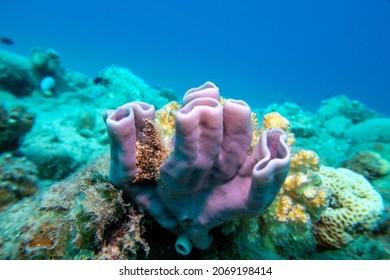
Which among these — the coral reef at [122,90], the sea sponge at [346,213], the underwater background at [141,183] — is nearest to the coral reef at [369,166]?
the underwater background at [141,183]

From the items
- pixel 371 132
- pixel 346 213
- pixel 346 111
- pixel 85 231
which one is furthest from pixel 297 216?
pixel 346 111

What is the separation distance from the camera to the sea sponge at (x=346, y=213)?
2.96m

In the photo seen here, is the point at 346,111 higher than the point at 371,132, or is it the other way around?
the point at 346,111

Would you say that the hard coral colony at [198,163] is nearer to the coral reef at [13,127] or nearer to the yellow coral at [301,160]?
the yellow coral at [301,160]

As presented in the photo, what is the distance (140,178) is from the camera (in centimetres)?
192

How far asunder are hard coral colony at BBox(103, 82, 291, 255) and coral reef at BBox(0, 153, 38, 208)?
270cm

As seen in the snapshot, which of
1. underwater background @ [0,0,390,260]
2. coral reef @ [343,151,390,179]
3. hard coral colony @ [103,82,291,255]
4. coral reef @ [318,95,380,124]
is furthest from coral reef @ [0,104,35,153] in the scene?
coral reef @ [318,95,380,124]

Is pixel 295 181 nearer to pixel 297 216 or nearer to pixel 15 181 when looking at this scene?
pixel 297 216

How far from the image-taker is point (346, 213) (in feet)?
9.93

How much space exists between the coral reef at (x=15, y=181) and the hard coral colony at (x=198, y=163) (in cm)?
270

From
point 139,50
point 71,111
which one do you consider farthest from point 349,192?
point 139,50

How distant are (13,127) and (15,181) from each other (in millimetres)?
3197
